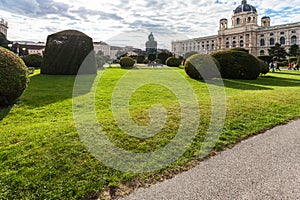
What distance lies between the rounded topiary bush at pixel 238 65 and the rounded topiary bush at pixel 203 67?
1.32 metres

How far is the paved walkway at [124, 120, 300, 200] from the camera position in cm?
248

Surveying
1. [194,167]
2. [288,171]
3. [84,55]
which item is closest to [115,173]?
[194,167]

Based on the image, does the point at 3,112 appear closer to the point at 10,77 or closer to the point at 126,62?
the point at 10,77

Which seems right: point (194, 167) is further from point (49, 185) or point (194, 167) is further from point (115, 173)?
point (49, 185)

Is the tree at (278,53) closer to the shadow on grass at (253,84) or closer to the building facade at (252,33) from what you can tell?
the building facade at (252,33)

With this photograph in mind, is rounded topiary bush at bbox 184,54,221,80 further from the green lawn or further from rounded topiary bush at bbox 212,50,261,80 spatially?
the green lawn

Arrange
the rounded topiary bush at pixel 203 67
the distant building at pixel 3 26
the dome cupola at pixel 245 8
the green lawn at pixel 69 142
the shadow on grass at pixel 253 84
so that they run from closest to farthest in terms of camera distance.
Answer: the green lawn at pixel 69 142
the shadow on grass at pixel 253 84
the rounded topiary bush at pixel 203 67
the distant building at pixel 3 26
the dome cupola at pixel 245 8

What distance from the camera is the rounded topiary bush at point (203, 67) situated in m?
13.6

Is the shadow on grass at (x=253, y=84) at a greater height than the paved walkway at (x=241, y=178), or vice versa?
the shadow on grass at (x=253, y=84)

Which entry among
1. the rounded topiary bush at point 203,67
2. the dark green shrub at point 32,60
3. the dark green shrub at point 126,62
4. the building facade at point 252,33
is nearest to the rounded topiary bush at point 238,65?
the rounded topiary bush at point 203,67

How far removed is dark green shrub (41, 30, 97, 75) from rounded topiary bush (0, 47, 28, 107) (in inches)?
373

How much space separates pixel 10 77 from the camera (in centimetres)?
545

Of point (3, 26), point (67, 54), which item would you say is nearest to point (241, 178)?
point (67, 54)

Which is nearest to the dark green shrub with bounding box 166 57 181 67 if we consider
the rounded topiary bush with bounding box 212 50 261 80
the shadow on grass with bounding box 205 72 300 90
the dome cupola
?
the rounded topiary bush with bounding box 212 50 261 80
